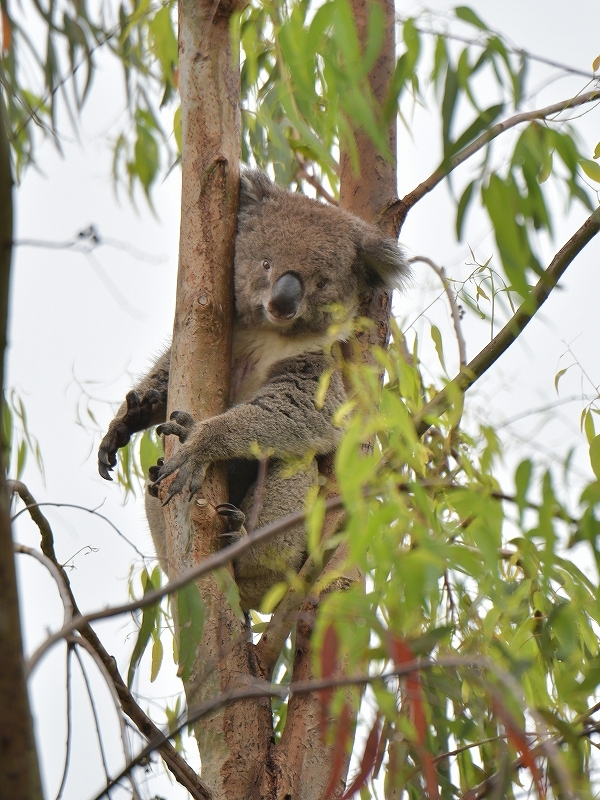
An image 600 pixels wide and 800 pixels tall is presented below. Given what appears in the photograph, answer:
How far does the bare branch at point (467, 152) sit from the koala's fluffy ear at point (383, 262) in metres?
0.06

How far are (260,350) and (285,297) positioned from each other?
292 mm

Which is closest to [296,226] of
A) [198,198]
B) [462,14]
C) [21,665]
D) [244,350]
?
[244,350]

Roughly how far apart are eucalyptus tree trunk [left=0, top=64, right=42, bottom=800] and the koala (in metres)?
1.40

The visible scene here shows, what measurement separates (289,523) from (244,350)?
67.6 inches

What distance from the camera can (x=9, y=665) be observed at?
30.9 inches

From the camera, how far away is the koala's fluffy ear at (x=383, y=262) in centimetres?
239

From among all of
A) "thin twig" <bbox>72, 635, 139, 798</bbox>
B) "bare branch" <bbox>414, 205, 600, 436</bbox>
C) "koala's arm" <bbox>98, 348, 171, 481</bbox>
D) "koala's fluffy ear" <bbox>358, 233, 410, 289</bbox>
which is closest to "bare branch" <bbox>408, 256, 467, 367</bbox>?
"koala's fluffy ear" <bbox>358, 233, 410, 289</bbox>

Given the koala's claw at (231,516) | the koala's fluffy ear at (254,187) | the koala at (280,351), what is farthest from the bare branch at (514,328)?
the koala's fluffy ear at (254,187)

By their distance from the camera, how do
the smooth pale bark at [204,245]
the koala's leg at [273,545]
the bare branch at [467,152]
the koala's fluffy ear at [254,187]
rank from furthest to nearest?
1. the koala's fluffy ear at [254,187]
2. the koala's leg at [273,545]
3. the smooth pale bark at [204,245]
4. the bare branch at [467,152]

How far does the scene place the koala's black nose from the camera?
2.33 m

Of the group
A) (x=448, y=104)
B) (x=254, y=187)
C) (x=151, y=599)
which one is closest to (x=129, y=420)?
(x=254, y=187)

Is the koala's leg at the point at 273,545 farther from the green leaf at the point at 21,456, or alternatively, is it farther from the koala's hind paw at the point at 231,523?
the green leaf at the point at 21,456

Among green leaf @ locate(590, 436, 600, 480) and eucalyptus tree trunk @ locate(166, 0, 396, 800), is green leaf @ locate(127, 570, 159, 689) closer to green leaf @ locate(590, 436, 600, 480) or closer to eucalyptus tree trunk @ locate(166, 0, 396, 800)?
eucalyptus tree trunk @ locate(166, 0, 396, 800)

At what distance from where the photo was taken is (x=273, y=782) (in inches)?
65.3
